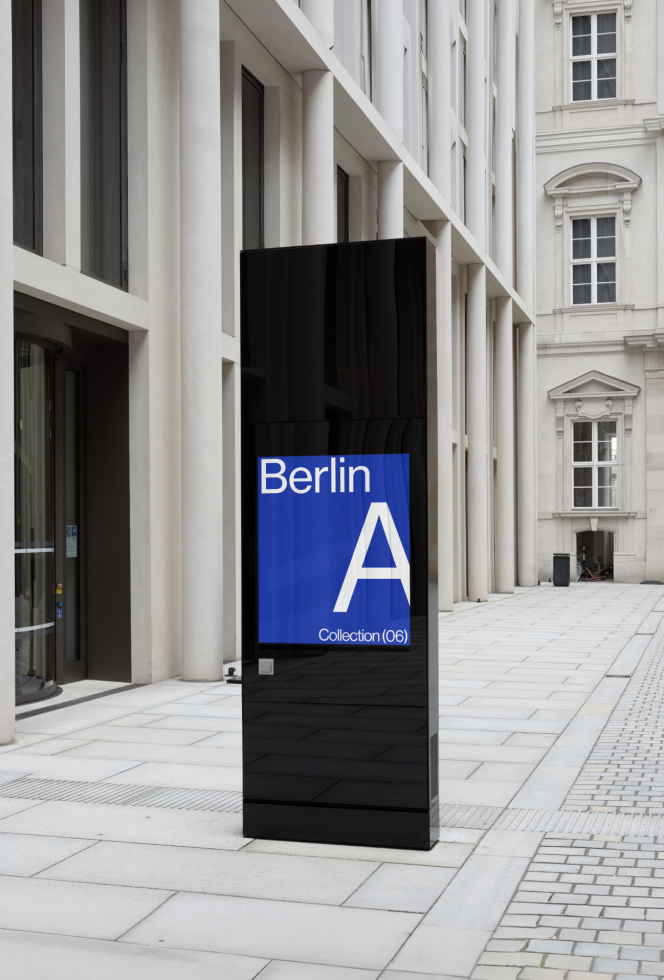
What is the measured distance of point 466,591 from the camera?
83.1 feet

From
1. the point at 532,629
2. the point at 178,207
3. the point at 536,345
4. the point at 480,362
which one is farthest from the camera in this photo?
the point at 536,345

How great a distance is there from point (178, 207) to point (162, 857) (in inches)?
322

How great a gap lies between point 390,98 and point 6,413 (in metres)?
12.2

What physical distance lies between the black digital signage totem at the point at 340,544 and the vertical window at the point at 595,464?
93.8ft

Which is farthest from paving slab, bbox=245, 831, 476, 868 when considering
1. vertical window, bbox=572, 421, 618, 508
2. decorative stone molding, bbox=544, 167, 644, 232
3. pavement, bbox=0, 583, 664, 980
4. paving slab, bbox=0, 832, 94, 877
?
decorative stone molding, bbox=544, 167, 644, 232

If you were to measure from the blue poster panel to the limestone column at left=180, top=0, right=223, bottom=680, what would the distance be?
18.3ft

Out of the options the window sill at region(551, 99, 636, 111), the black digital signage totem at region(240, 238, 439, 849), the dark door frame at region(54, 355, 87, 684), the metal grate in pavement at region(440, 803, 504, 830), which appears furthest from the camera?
the window sill at region(551, 99, 636, 111)

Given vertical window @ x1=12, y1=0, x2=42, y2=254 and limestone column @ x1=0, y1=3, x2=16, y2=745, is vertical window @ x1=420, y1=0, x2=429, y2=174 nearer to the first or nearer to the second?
vertical window @ x1=12, y1=0, x2=42, y2=254

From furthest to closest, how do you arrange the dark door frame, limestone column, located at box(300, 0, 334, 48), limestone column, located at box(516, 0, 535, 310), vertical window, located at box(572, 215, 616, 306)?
vertical window, located at box(572, 215, 616, 306) < limestone column, located at box(516, 0, 535, 310) < limestone column, located at box(300, 0, 334, 48) < the dark door frame

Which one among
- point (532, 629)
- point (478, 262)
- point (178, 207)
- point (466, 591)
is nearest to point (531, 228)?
point (478, 262)

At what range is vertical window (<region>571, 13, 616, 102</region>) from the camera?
111 ft

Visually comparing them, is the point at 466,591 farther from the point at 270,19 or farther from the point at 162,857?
the point at 162,857

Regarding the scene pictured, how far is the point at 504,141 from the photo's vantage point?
1113 inches

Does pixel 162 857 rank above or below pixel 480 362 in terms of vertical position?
below
